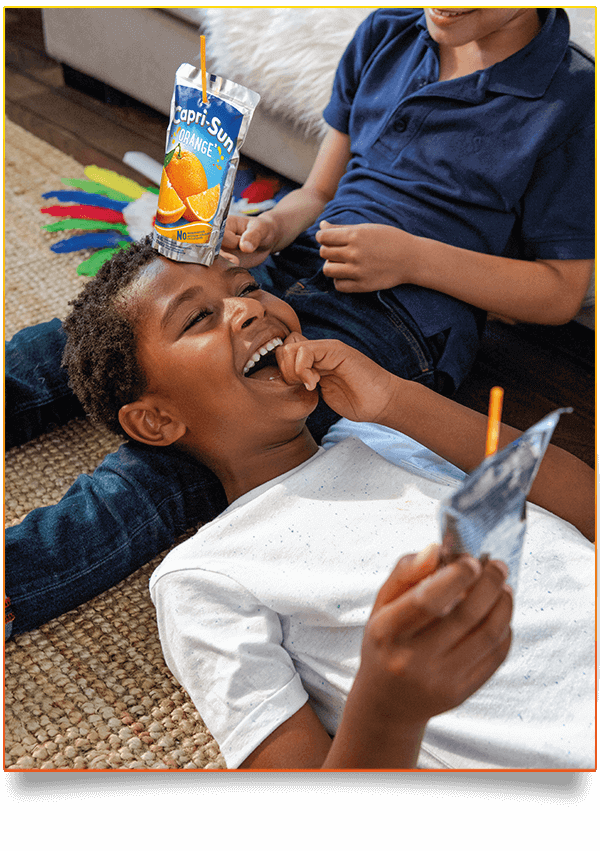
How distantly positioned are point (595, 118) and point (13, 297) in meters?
0.94

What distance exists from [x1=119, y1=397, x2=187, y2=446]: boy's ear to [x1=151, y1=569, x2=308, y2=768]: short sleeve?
17 centimetres

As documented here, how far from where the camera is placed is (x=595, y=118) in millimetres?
912

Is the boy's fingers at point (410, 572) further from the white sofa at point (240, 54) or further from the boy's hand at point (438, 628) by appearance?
the white sofa at point (240, 54)

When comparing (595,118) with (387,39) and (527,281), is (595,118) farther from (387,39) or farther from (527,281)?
(387,39)

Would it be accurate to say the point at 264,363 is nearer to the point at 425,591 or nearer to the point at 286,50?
the point at 425,591

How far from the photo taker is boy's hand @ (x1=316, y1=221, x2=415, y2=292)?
943 mm

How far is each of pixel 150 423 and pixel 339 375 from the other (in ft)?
0.70

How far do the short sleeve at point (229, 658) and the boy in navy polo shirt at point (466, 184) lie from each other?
0.45m

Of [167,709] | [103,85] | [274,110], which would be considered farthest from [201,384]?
[103,85]

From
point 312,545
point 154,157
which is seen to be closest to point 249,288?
point 312,545

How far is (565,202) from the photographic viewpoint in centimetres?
93

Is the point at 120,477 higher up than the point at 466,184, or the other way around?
the point at 466,184

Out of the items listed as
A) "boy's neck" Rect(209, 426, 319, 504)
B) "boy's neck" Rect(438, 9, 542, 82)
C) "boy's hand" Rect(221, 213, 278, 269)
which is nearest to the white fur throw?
"boy's neck" Rect(438, 9, 542, 82)

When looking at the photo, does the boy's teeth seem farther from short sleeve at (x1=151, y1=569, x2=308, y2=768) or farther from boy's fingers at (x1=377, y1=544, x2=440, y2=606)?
boy's fingers at (x1=377, y1=544, x2=440, y2=606)
